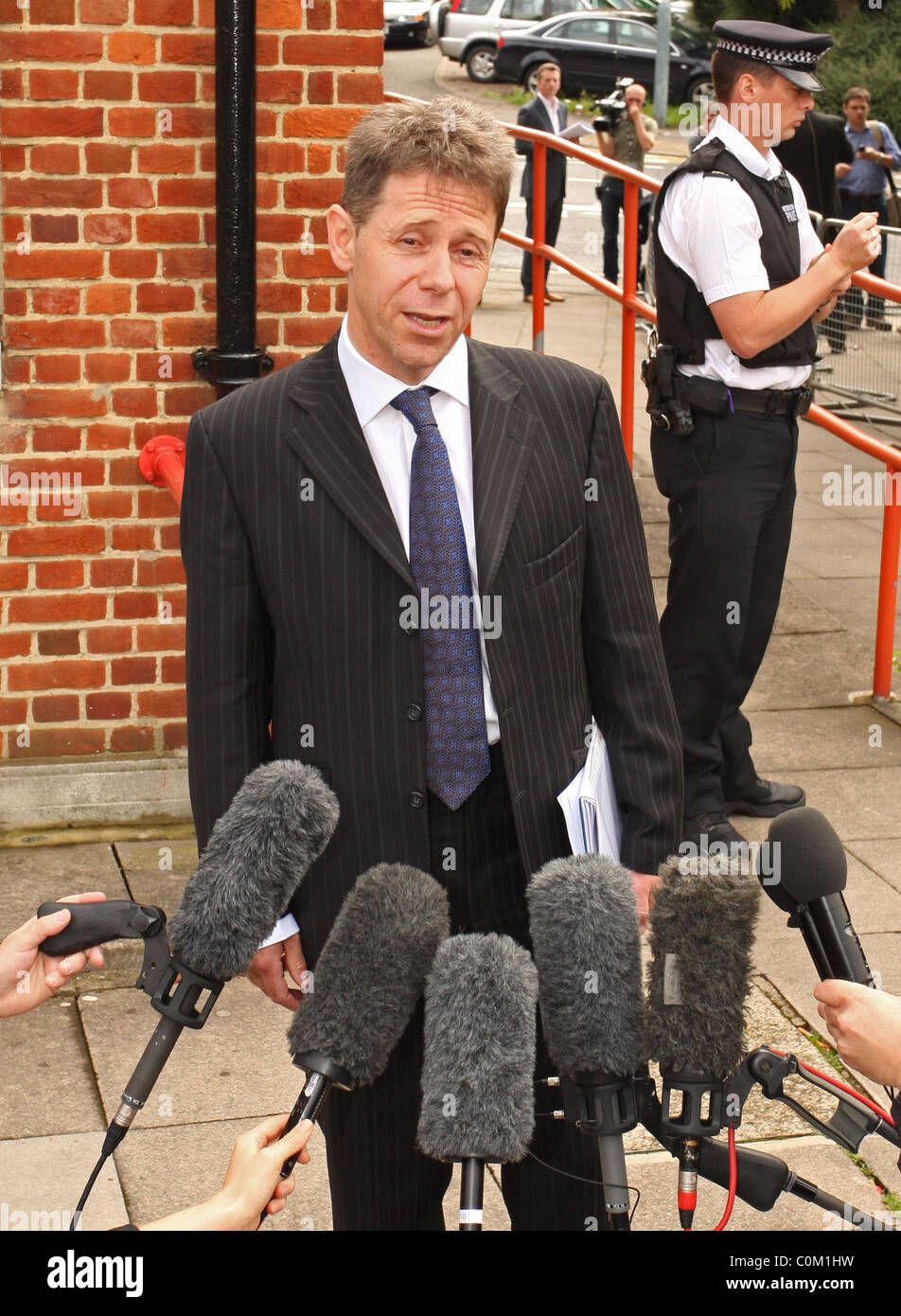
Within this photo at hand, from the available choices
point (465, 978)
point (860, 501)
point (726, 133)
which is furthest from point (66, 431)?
point (860, 501)

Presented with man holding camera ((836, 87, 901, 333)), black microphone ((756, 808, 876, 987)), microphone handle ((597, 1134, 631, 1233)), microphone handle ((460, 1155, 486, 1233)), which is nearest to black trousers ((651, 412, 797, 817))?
black microphone ((756, 808, 876, 987))

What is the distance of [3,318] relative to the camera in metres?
4.80

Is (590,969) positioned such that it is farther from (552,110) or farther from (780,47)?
(552,110)

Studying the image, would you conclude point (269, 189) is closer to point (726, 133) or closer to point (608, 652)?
point (726, 133)

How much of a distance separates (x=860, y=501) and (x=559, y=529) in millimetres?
7120

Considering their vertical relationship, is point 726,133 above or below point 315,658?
above

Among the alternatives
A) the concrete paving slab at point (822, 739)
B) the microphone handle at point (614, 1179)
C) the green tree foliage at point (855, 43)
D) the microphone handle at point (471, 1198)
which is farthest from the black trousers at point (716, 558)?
the green tree foliage at point (855, 43)

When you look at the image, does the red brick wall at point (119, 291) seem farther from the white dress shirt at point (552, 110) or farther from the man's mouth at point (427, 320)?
the white dress shirt at point (552, 110)

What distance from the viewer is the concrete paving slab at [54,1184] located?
336 centimetres

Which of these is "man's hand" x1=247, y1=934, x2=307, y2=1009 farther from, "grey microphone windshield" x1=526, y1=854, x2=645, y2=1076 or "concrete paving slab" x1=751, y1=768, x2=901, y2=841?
"concrete paving slab" x1=751, y1=768, x2=901, y2=841

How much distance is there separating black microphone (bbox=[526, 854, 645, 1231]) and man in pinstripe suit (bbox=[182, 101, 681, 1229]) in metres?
0.33

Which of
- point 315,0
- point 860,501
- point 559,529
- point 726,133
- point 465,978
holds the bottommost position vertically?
point 860,501

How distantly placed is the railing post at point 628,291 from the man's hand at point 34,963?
15.7 feet

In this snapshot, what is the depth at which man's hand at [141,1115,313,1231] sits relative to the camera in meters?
2.02
